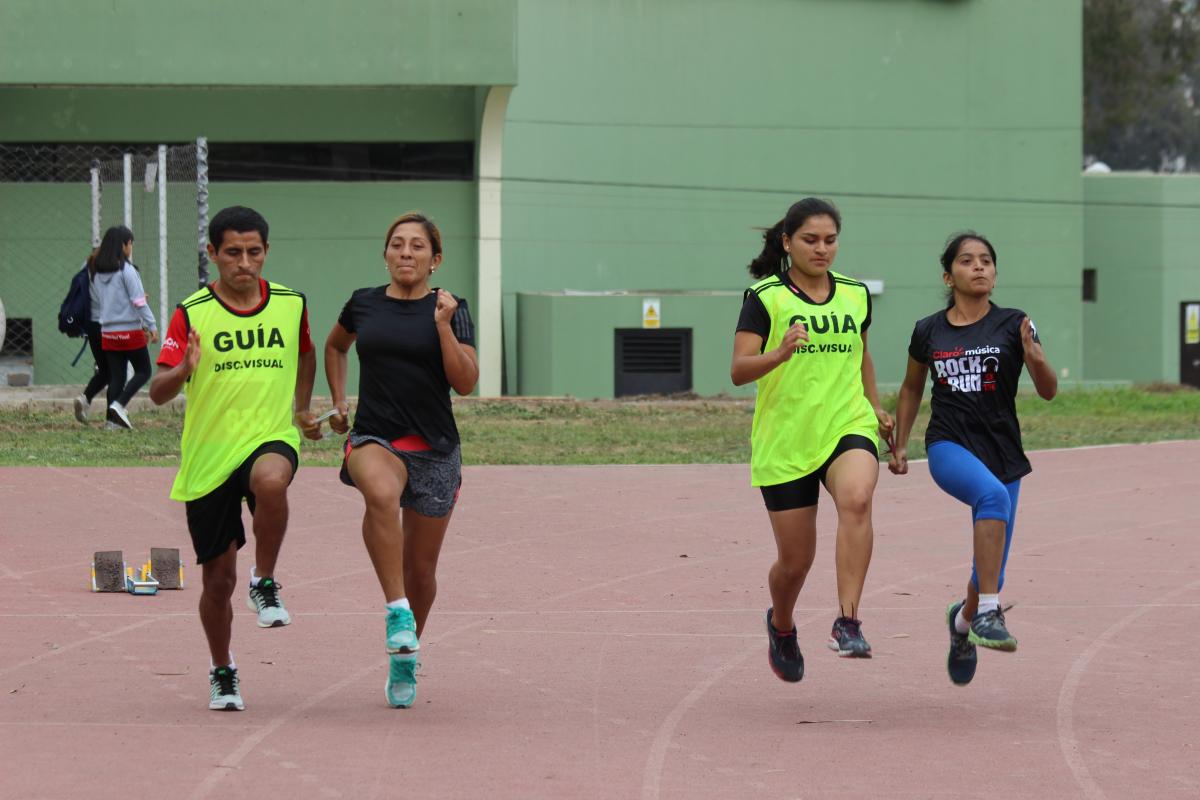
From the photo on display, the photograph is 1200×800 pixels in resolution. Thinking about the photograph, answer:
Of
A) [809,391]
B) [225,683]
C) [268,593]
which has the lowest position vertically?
[225,683]

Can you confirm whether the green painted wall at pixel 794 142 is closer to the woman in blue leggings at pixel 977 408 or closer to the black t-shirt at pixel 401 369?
the woman in blue leggings at pixel 977 408

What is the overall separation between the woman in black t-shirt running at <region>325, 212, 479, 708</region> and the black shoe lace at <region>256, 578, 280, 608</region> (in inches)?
15.8

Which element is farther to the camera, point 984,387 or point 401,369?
point 984,387

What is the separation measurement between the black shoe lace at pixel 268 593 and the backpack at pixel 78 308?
11.3 meters

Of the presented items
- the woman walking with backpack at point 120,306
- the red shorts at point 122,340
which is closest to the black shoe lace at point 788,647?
the woman walking with backpack at point 120,306

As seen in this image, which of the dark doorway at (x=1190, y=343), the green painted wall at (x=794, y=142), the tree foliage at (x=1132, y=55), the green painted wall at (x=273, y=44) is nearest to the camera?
the green painted wall at (x=273, y=44)

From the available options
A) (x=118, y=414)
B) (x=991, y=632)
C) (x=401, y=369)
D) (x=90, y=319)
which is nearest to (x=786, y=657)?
(x=991, y=632)

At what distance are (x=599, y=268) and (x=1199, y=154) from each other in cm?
4934

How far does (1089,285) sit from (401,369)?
34612 millimetres

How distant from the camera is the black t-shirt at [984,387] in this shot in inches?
299

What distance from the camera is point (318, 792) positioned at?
235 inches

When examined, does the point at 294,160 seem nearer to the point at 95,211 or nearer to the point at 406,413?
the point at 95,211

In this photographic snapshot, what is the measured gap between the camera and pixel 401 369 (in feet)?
24.1

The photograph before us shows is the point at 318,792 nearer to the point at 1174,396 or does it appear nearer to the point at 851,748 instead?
the point at 851,748
